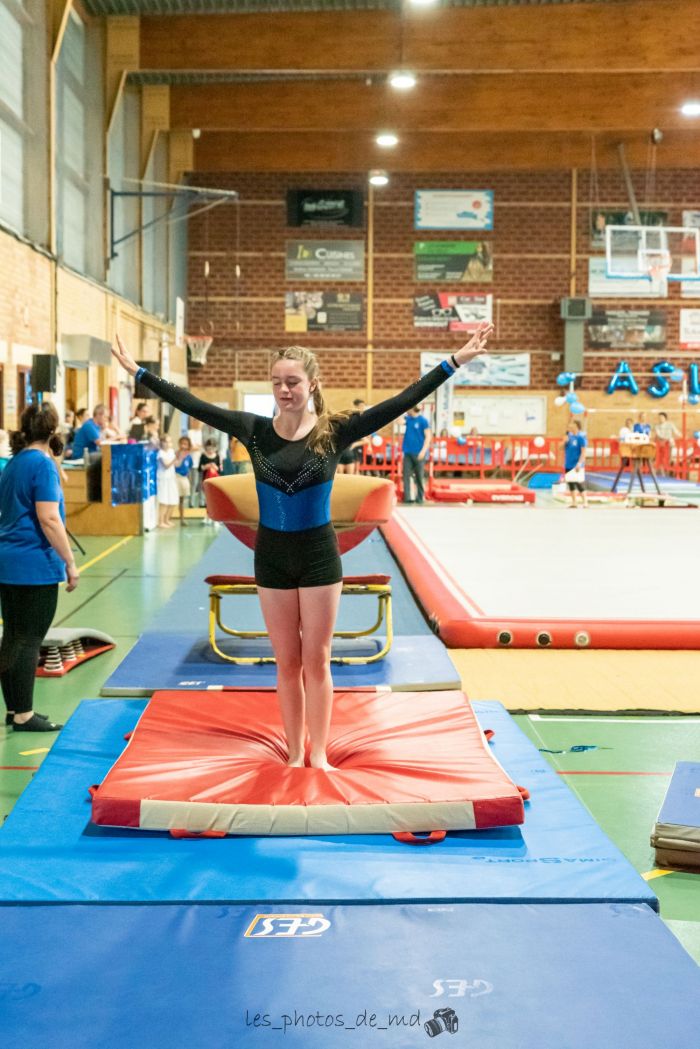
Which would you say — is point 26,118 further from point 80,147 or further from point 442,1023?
point 442,1023

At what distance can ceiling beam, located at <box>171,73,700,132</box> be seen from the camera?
55.1ft

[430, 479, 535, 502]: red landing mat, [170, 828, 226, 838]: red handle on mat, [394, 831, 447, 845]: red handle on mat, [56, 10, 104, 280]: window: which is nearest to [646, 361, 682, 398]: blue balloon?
[430, 479, 535, 502]: red landing mat

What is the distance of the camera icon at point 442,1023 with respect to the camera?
2.08 meters

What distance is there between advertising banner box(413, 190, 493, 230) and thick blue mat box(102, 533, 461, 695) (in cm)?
1738

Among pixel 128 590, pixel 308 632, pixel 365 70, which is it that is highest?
pixel 365 70

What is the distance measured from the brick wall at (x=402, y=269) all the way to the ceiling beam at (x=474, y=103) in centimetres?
553

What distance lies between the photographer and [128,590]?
8375 millimetres

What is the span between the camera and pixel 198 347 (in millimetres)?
22875

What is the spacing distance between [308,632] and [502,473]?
63.3 feet

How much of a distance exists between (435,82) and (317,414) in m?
15.2

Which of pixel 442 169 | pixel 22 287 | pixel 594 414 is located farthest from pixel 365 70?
pixel 594 414

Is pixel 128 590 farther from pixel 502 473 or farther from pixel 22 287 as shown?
pixel 502 473

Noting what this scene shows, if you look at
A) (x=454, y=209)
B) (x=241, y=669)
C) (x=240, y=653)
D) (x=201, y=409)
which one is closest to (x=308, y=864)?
(x=201, y=409)

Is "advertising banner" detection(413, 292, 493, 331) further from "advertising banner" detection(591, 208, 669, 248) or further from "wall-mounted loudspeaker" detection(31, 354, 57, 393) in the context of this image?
"wall-mounted loudspeaker" detection(31, 354, 57, 393)
